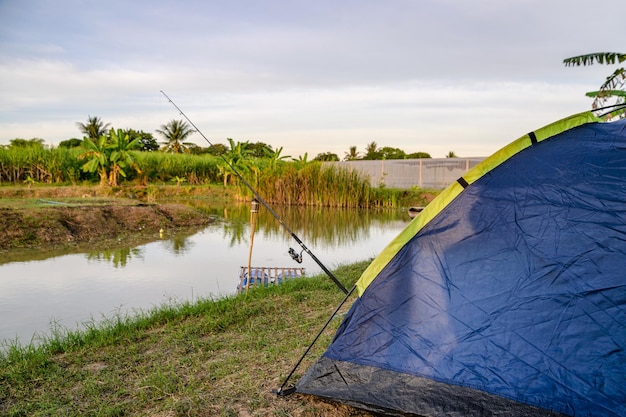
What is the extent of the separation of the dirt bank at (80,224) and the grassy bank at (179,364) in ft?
20.1

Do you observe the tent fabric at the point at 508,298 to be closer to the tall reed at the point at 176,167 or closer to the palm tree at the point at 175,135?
the tall reed at the point at 176,167

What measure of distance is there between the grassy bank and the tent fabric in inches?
15.9

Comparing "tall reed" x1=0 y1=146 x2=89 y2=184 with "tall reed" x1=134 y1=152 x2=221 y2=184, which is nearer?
"tall reed" x1=0 y1=146 x2=89 y2=184

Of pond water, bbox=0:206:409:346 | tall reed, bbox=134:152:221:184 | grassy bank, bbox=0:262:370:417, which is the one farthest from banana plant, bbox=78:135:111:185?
grassy bank, bbox=0:262:370:417

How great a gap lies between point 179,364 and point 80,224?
8528 millimetres

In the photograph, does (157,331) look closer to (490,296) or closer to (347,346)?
(347,346)

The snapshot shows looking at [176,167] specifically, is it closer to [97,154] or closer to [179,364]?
[97,154]

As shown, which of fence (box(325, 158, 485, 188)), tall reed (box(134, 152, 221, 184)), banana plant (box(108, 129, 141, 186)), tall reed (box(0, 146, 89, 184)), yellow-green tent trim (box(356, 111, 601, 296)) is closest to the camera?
yellow-green tent trim (box(356, 111, 601, 296))

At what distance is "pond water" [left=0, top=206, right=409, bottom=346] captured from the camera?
18.4 feet

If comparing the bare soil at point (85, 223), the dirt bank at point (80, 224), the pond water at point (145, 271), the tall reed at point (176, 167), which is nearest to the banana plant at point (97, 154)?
the tall reed at point (176, 167)

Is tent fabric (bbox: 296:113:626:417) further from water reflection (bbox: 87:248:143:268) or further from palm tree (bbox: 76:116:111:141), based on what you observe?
palm tree (bbox: 76:116:111:141)

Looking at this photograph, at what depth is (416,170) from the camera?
2545 centimetres

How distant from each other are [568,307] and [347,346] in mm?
1253

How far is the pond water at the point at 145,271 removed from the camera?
560 cm
